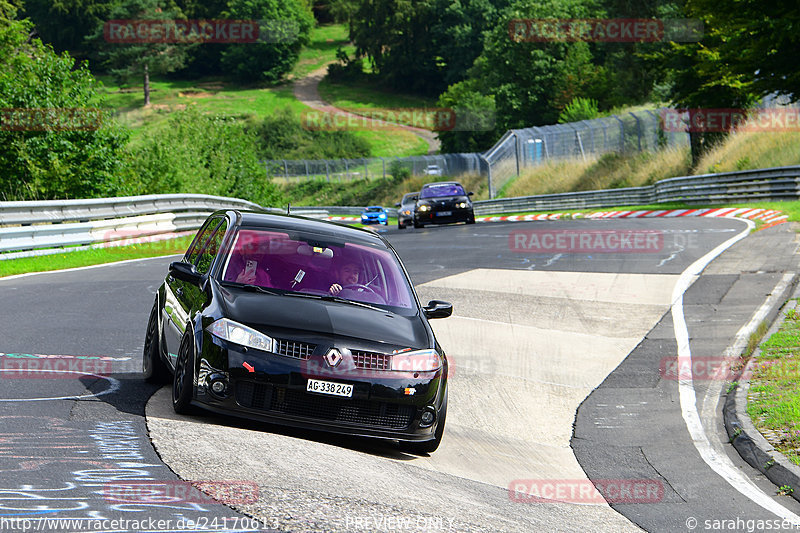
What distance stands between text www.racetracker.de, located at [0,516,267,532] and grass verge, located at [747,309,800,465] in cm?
462

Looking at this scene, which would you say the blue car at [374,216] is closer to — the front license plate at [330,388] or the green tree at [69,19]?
the front license plate at [330,388]

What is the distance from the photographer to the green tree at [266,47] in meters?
145

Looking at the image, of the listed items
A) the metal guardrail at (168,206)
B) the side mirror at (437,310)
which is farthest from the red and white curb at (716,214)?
the side mirror at (437,310)

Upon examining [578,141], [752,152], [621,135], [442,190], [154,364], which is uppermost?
[154,364]

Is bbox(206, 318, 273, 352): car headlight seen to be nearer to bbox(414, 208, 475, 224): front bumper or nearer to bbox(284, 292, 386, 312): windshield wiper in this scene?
bbox(284, 292, 386, 312): windshield wiper

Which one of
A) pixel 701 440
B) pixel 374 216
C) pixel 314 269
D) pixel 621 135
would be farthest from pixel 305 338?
pixel 374 216

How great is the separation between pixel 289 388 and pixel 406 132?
118 meters

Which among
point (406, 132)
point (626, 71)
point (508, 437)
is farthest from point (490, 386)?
point (406, 132)

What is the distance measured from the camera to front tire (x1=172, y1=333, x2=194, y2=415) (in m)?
6.89

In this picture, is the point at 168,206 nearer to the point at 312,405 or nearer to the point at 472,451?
the point at 472,451

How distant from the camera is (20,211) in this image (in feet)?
62.1

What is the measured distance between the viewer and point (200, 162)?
40.0 meters

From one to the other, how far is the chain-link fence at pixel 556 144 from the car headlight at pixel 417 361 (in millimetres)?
39511

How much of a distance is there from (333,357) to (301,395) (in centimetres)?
33
